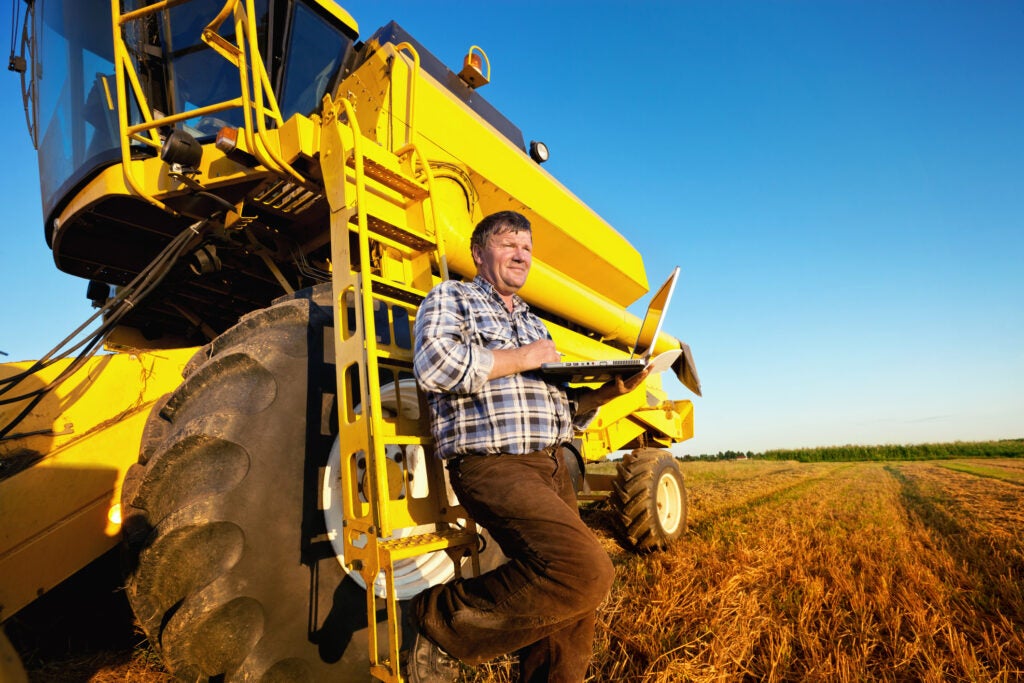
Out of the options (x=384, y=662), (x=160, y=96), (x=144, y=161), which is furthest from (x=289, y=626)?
(x=160, y=96)

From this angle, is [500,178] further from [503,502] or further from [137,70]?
[503,502]

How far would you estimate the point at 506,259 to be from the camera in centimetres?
223

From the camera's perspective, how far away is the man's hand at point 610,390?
2230mm

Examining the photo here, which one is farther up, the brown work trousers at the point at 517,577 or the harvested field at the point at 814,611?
the brown work trousers at the point at 517,577

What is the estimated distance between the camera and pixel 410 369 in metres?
2.26

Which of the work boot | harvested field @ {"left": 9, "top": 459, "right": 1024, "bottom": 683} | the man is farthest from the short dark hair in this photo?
harvested field @ {"left": 9, "top": 459, "right": 1024, "bottom": 683}

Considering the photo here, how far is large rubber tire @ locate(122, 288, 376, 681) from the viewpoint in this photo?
185 cm

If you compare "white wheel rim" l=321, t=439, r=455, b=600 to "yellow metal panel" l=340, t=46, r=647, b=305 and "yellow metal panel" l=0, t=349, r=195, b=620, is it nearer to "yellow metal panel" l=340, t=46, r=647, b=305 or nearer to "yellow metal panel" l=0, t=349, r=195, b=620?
"yellow metal panel" l=0, t=349, r=195, b=620

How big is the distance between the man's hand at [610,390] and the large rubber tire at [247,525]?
1135 mm

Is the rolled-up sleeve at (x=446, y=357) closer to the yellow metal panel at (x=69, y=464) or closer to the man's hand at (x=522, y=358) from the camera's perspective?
the man's hand at (x=522, y=358)

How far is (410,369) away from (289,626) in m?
1.07

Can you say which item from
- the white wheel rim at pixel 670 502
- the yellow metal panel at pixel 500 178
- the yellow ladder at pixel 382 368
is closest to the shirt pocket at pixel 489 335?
the yellow ladder at pixel 382 368

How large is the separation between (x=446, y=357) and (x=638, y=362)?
73 cm

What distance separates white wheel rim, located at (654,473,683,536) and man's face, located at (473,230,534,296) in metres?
3.82
